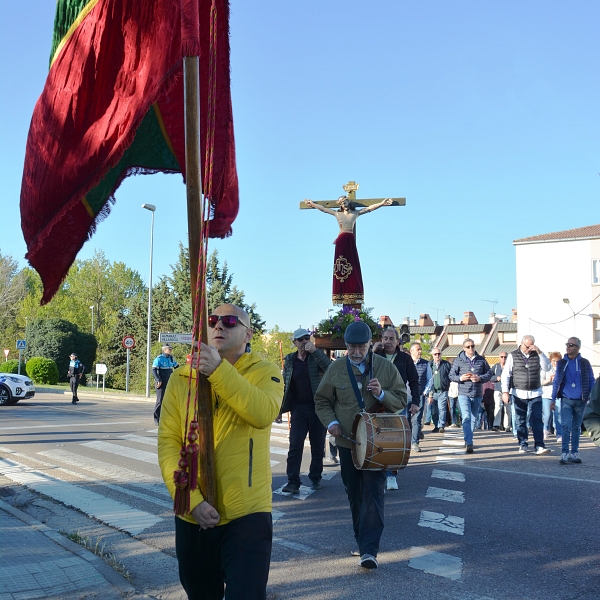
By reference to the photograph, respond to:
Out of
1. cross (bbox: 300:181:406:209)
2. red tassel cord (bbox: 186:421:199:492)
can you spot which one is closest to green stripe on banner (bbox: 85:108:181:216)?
red tassel cord (bbox: 186:421:199:492)

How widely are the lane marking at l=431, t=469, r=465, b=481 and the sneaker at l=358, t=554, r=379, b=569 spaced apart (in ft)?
14.1

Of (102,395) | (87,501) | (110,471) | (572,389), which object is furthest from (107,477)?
(102,395)

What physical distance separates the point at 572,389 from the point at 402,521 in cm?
485

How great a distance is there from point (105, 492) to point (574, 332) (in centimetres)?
4879

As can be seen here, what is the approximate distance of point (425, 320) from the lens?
347 feet

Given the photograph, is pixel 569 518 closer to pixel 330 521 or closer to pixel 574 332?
pixel 330 521

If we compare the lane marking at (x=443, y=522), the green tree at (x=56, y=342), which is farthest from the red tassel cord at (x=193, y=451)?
the green tree at (x=56, y=342)

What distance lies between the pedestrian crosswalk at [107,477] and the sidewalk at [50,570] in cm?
85

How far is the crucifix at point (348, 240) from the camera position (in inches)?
642

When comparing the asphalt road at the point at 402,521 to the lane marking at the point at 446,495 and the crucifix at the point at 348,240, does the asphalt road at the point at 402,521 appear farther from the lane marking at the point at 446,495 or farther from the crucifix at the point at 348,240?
the crucifix at the point at 348,240

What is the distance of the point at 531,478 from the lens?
30.8ft

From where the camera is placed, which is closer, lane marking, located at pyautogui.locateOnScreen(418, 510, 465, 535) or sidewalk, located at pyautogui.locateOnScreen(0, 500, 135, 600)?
sidewalk, located at pyautogui.locateOnScreen(0, 500, 135, 600)

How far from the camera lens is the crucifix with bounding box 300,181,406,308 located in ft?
53.5

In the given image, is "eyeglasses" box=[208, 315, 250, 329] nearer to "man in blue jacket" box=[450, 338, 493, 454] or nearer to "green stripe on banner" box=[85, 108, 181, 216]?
"green stripe on banner" box=[85, 108, 181, 216]
